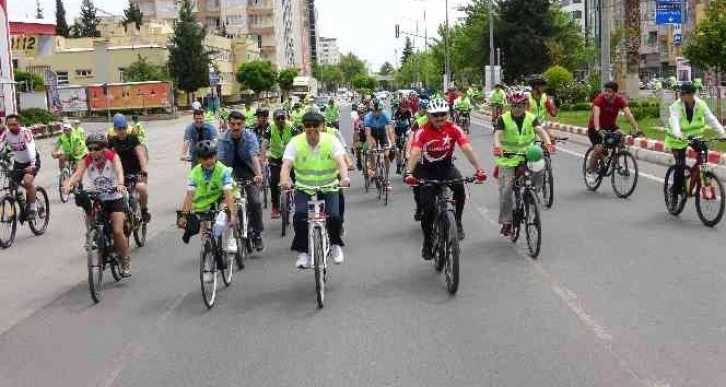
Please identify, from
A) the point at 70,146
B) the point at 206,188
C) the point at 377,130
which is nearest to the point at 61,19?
the point at 70,146

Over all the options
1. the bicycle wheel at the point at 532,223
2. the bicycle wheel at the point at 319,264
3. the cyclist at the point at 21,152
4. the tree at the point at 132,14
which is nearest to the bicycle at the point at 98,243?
the bicycle wheel at the point at 319,264

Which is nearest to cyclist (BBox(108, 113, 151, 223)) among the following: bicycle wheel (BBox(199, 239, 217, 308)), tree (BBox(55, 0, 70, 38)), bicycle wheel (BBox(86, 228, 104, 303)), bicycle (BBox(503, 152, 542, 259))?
bicycle wheel (BBox(86, 228, 104, 303))

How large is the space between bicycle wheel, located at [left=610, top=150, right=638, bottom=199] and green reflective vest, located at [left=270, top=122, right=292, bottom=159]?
516cm

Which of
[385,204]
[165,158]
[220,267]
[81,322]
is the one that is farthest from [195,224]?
[165,158]

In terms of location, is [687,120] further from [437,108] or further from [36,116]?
[36,116]

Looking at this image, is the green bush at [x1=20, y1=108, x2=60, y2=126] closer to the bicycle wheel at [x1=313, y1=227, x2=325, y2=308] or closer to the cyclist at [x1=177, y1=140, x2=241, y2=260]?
the cyclist at [x1=177, y1=140, x2=241, y2=260]

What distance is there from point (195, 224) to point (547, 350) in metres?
3.76

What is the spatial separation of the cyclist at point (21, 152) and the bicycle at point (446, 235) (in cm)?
692

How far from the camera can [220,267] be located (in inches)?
350

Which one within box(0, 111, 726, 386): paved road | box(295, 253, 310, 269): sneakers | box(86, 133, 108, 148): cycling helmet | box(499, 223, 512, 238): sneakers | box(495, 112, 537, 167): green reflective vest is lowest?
box(0, 111, 726, 386): paved road

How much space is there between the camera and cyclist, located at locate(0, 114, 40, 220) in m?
13.7

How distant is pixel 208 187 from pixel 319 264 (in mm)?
1628

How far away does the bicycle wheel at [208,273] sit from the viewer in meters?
8.35

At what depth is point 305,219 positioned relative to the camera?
8477 millimetres
